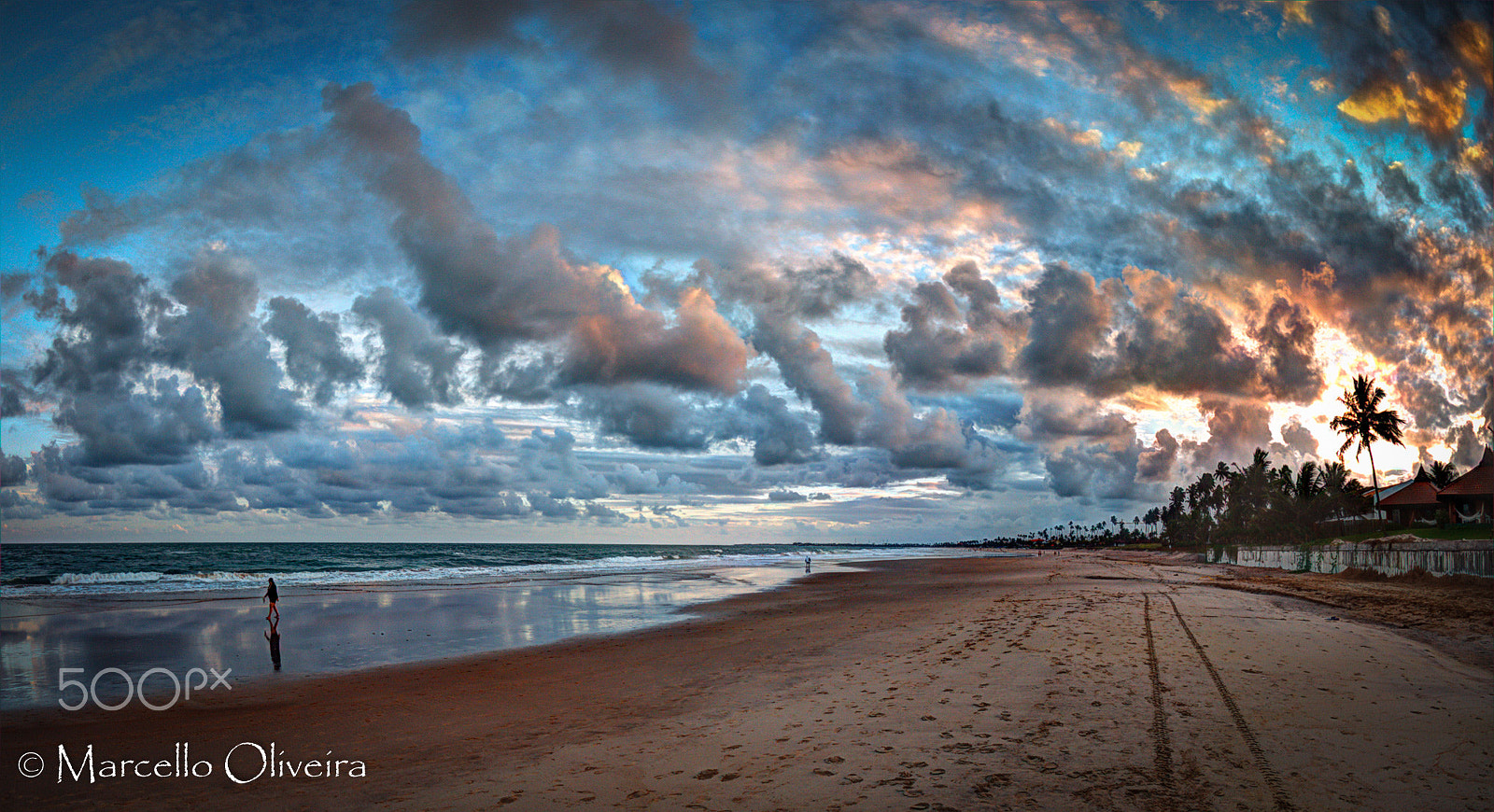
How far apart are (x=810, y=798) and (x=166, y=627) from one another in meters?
25.2

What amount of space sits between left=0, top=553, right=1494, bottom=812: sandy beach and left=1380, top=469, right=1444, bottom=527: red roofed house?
59.4 metres

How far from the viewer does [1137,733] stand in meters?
8.10

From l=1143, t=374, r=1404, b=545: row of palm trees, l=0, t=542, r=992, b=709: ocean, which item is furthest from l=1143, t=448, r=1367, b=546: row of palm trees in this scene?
l=0, t=542, r=992, b=709: ocean

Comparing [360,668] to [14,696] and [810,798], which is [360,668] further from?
[810,798]

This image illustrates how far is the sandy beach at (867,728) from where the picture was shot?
6836 millimetres

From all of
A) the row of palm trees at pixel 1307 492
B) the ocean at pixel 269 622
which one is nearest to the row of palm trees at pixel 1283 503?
the row of palm trees at pixel 1307 492

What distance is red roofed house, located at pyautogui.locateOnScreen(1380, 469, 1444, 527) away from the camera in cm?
6041

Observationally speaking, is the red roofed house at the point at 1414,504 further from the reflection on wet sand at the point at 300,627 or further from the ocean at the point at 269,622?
the reflection on wet sand at the point at 300,627

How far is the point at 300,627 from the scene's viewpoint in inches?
905

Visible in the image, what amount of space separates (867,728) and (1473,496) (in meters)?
67.9

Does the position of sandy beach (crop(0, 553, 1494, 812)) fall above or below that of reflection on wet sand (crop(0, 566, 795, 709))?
above

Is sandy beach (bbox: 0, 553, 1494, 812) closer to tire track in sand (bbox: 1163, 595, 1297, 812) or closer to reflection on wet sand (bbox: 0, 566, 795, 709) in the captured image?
tire track in sand (bbox: 1163, 595, 1297, 812)

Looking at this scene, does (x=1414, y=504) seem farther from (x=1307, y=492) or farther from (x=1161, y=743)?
(x=1161, y=743)

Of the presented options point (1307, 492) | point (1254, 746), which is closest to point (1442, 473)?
point (1307, 492)
